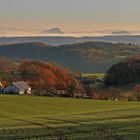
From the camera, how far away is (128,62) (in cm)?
14962

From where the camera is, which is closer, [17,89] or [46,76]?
[17,89]

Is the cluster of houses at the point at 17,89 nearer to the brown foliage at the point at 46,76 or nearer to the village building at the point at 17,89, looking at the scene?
the village building at the point at 17,89

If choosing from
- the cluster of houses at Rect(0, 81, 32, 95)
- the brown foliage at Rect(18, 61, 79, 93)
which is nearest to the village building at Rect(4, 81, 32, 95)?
the cluster of houses at Rect(0, 81, 32, 95)

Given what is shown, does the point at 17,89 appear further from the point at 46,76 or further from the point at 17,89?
the point at 46,76

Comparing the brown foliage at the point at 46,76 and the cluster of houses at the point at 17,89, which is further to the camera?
the brown foliage at the point at 46,76

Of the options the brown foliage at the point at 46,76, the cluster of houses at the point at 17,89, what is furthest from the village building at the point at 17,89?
the brown foliage at the point at 46,76

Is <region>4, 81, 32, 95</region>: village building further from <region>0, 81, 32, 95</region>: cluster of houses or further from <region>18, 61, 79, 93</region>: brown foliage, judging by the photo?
<region>18, 61, 79, 93</region>: brown foliage

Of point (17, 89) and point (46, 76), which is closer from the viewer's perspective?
point (17, 89)

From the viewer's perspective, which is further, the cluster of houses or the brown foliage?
the brown foliage

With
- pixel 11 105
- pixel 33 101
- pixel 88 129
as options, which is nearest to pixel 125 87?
pixel 33 101

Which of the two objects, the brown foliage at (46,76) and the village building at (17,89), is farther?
the brown foliage at (46,76)

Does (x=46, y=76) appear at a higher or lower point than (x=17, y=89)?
lower

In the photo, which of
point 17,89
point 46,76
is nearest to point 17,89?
point 17,89

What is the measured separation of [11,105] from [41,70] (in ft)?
262
